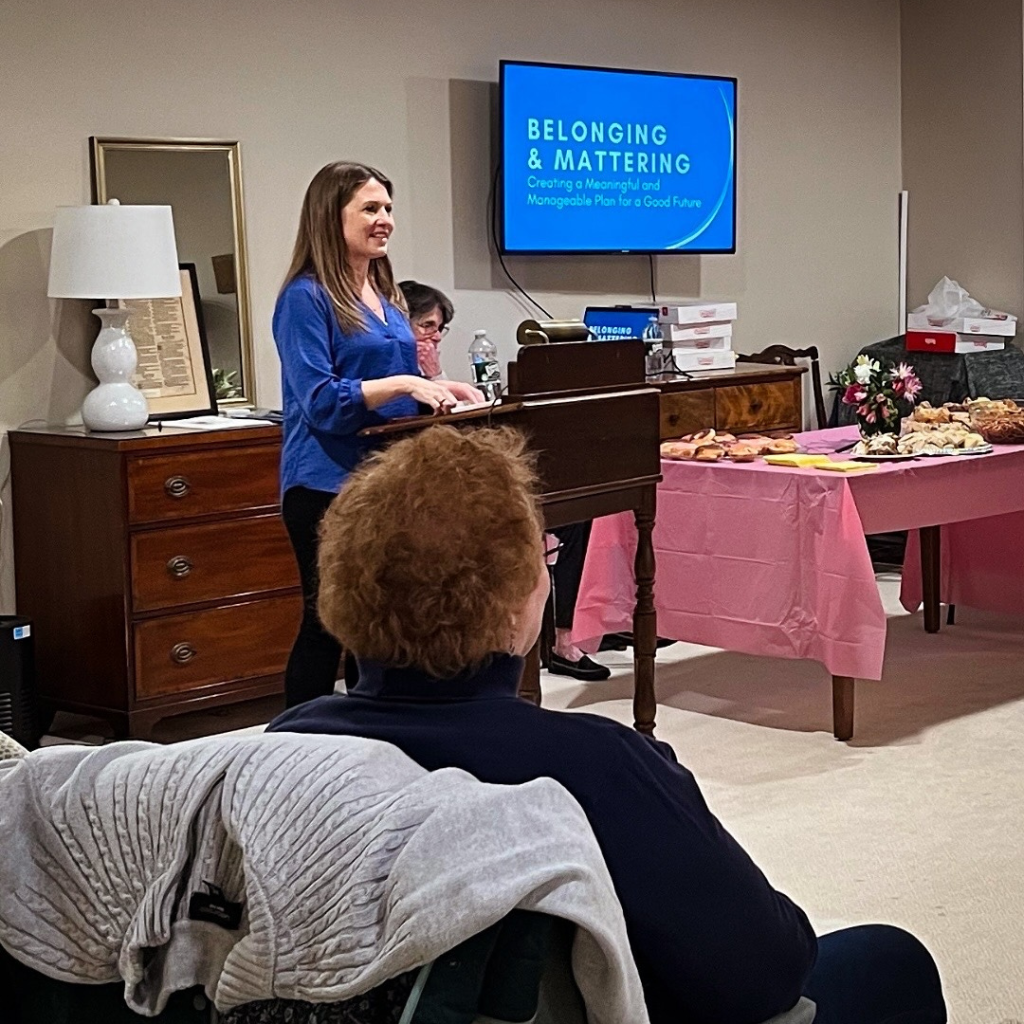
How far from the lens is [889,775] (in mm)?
4016

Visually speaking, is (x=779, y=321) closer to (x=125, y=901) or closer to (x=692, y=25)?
(x=692, y=25)

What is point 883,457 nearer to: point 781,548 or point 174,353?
point 781,548

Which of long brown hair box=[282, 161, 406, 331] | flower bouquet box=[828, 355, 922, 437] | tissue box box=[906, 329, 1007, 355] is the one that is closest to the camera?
long brown hair box=[282, 161, 406, 331]

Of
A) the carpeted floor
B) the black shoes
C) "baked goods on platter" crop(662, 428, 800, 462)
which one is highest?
"baked goods on platter" crop(662, 428, 800, 462)

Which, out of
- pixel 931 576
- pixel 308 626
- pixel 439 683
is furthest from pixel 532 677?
pixel 931 576

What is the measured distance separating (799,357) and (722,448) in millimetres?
2476

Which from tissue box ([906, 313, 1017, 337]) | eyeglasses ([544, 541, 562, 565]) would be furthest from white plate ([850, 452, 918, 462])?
tissue box ([906, 313, 1017, 337])

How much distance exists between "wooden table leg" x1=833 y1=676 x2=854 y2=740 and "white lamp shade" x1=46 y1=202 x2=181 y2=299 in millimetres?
2057

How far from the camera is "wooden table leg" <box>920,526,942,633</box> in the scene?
17.8 ft

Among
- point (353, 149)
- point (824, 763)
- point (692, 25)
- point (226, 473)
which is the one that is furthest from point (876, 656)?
point (692, 25)

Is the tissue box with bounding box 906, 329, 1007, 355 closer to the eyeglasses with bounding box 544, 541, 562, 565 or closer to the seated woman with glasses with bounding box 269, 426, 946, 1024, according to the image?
the eyeglasses with bounding box 544, 541, 562, 565

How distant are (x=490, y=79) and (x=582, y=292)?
0.89 m

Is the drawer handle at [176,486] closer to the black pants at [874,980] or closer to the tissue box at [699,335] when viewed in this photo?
the tissue box at [699,335]

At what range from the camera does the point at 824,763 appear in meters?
4.12
